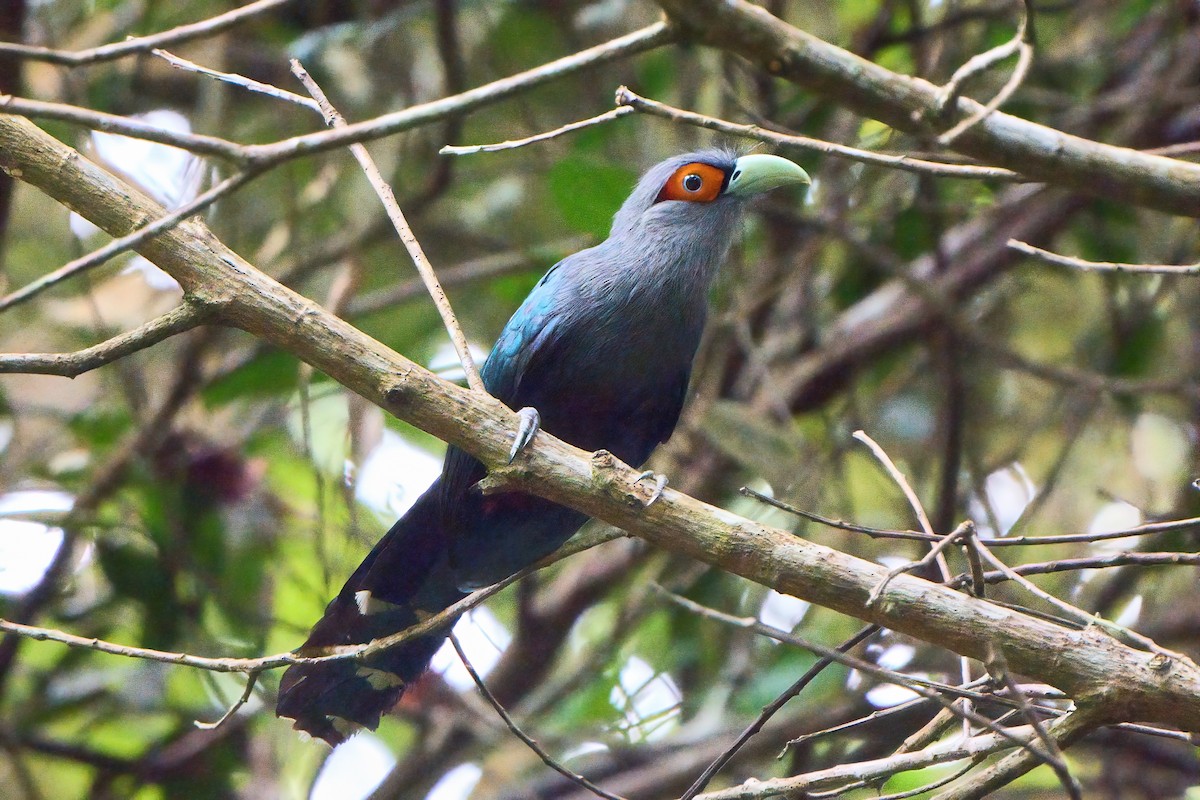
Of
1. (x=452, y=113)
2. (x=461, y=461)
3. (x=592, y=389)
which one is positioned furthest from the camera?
(x=592, y=389)

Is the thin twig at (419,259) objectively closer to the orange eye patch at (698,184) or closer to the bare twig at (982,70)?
the bare twig at (982,70)

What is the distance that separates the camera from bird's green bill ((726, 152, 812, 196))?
14.0 feet

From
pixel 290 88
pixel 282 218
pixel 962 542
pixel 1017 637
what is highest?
pixel 290 88

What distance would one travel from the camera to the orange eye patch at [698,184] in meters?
4.47

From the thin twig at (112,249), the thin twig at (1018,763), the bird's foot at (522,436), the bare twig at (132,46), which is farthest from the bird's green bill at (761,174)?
the thin twig at (112,249)

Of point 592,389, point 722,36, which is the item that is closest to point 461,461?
point 592,389

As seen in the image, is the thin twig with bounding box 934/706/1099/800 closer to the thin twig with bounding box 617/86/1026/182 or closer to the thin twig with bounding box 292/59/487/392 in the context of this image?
the thin twig with bounding box 617/86/1026/182

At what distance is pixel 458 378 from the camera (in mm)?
6008

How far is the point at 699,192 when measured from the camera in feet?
14.7

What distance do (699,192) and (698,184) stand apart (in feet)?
0.11

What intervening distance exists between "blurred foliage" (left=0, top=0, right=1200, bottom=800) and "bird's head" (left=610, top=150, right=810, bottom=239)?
22.9 inches

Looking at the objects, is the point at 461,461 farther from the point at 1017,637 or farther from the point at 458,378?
the point at 458,378

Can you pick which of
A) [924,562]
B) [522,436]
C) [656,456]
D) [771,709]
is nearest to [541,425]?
[522,436]

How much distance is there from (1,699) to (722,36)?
4705 mm
